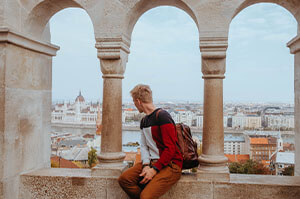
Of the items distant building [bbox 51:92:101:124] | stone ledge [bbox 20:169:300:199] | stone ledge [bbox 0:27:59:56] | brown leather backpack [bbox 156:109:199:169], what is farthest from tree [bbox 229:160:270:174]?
distant building [bbox 51:92:101:124]

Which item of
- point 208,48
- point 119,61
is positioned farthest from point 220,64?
point 119,61

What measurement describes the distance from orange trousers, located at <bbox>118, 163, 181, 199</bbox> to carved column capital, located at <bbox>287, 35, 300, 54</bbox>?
1941mm

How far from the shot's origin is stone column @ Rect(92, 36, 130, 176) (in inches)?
128

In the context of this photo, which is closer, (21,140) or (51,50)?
(21,140)

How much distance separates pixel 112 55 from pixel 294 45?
210cm

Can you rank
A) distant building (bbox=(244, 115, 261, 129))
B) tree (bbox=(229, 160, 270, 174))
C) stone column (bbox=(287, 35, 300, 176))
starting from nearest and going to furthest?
stone column (bbox=(287, 35, 300, 176)), tree (bbox=(229, 160, 270, 174)), distant building (bbox=(244, 115, 261, 129))

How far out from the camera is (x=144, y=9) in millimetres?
3455

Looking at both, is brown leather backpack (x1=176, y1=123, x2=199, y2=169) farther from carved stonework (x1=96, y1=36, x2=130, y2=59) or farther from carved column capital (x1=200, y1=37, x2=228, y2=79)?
carved stonework (x1=96, y1=36, x2=130, y2=59)

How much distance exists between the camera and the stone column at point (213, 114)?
3.05m

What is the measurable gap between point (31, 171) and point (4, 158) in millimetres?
476

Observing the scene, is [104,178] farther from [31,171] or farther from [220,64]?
[220,64]

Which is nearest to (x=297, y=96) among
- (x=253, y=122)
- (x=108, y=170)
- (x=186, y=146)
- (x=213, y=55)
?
(x=213, y=55)

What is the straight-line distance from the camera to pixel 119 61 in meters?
3.26

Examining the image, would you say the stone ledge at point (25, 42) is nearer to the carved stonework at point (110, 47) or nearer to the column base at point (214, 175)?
the carved stonework at point (110, 47)
